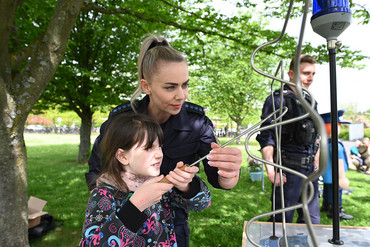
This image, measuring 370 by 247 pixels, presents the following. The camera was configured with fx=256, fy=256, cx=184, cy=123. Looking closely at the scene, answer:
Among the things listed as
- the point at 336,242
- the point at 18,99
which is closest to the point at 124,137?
the point at 336,242

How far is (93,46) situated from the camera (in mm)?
9734

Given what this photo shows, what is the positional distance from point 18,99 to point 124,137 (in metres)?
2.14

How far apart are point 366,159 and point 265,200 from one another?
6478 millimetres

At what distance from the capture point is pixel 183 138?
1.72 m

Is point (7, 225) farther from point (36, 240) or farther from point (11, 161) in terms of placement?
point (36, 240)

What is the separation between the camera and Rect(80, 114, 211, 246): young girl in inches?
46.0

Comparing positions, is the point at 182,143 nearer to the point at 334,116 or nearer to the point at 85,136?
the point at 334,116

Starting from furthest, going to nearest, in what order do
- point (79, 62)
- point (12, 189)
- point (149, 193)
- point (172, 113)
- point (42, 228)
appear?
point (79, 62)
point (42, 228)
point (12, 189)
point (172, 113)
point (149, 193)

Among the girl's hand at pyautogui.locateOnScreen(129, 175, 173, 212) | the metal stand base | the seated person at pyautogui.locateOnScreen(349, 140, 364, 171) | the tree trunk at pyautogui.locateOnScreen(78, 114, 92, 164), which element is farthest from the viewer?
the tree trunk at pyautogui.locateOnScreen(78, 114, 92, 164)

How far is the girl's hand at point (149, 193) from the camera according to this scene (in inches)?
44.5

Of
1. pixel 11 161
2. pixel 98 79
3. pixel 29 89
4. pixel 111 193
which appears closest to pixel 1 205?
pixel 11 161

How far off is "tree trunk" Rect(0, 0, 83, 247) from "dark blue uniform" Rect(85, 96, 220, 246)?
1.64 meters

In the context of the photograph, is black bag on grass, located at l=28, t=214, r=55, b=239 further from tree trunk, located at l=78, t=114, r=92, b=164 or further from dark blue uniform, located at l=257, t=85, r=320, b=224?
tree trunk, located at l=78, t=114, r=92, b=164

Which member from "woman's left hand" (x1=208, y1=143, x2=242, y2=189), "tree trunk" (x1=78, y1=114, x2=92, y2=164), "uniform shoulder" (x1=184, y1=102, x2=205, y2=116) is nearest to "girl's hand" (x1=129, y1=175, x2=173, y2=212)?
"woman's left hand" (x1=208, y1=143, x2=242, y2=189)
